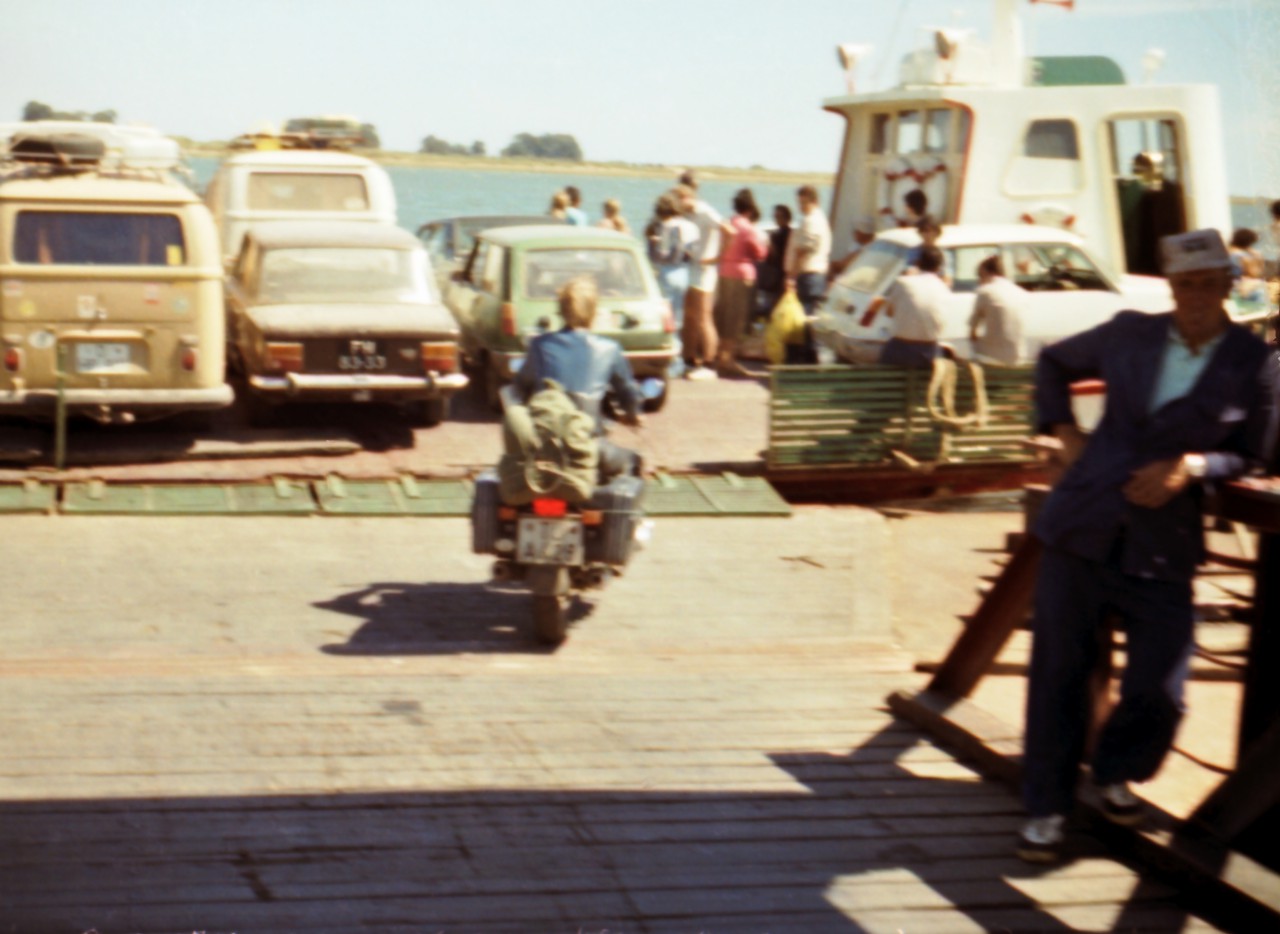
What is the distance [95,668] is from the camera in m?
7.46

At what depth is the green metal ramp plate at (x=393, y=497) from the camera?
1168cm

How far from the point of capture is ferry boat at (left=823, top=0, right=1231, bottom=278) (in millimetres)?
19969

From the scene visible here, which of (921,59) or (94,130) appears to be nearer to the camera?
(94,130)

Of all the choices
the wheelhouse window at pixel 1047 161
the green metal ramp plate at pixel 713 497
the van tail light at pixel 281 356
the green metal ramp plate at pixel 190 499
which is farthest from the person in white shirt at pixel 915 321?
the wheelhouse window at pixel 1047 161

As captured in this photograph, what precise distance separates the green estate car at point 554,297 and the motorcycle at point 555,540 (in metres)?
6.31

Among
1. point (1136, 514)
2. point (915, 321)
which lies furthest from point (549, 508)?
point (915, 321)

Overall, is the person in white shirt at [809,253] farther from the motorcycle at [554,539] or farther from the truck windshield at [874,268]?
the motorcycle at [554,539]

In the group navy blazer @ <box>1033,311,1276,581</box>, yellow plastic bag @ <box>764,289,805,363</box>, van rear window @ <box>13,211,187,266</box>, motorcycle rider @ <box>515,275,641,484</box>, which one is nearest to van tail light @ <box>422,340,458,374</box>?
van rear window @ <box>13,211,187,266</box>

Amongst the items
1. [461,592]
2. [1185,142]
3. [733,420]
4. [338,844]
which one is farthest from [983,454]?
[338,844]

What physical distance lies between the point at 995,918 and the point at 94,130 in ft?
52.2

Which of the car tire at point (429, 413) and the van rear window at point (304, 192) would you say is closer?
the car tire at point (429, 413)

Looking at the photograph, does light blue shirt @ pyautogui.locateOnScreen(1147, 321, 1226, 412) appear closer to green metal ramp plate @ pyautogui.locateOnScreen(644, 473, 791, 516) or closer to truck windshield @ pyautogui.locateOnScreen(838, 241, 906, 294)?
green metal ramp plate @ pyautogui.locateOnScreen(644, 473, 791, 516)

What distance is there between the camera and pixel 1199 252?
486 cm

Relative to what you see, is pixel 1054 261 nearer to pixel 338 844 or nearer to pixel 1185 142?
pixel 1185 142
